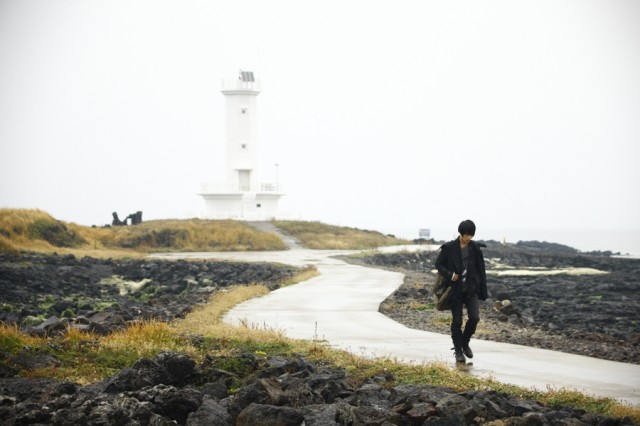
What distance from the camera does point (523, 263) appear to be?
6081 centimetres

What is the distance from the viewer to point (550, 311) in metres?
27.6

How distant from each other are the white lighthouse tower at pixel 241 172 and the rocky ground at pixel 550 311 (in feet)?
73.7

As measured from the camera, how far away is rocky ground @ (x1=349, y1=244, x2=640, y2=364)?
57.5ft

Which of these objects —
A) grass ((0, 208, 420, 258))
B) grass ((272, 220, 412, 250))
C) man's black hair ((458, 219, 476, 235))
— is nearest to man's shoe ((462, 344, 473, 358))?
man's black hair ((458, 219, 476, 235))

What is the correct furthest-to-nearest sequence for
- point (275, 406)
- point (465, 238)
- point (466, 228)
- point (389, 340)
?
point (389, 340) < point (465, 238) < point (466, 228) < point (275, 406)

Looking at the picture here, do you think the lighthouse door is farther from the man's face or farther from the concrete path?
the man's face

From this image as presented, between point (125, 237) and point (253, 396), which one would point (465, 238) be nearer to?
point (253, 396)

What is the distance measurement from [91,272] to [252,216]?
32296 millimetres

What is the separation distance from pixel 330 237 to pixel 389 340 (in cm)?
4757

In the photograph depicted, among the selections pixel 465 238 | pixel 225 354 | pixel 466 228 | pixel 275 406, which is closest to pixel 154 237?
pixel 225 354

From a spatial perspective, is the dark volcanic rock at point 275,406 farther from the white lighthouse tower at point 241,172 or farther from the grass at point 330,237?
the white lighthouse tower at point 241,172

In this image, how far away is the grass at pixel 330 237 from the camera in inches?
2372

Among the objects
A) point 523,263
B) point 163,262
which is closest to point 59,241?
point 163,262

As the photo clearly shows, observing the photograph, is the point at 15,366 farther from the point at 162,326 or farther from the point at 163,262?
the point at 163,262
